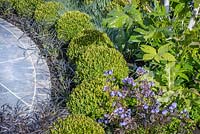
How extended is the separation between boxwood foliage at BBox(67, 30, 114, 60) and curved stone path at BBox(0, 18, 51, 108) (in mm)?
340

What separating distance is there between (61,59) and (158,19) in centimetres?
105

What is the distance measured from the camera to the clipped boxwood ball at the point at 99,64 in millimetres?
3477

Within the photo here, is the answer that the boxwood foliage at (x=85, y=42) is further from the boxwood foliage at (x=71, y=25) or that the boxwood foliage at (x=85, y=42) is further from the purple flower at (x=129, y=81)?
the purple flower at (x=129, y=81)

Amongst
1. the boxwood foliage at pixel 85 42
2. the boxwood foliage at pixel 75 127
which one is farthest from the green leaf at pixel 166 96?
the boxwood foliage at pixel 85 42

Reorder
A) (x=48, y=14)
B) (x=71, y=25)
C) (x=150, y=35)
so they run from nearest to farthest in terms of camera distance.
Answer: (x=150, y=35)
(x=71, y=25)
(x=48, y=14)

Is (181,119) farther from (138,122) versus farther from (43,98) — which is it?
(43,98)

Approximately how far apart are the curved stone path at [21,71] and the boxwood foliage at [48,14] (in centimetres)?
26

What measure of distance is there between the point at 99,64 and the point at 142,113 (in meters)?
0.63

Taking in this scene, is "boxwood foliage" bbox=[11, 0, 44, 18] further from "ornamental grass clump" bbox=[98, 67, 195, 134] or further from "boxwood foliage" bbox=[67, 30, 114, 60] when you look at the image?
"ornamental grass clump" bbox=[98, 67, 195, 134]

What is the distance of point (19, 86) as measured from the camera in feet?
12.6

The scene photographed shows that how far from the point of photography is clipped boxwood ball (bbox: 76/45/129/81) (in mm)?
3477

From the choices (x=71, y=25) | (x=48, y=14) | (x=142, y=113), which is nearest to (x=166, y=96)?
(x=142, y=113)

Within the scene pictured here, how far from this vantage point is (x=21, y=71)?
4070 millimetres

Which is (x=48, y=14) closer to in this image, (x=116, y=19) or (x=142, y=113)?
(x=116, y=19)
